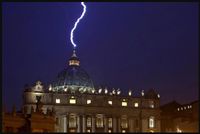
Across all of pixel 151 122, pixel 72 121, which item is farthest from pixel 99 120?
pixel 151 122

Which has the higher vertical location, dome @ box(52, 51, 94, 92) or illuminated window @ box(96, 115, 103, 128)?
dome @ box(52, 51, 94, 92)

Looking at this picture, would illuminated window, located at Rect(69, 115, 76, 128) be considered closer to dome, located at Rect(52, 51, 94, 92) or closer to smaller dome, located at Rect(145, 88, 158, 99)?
dome, located at Rect(52, 51, 94, 92)

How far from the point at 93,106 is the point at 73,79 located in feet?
30.3

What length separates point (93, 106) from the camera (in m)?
82.2

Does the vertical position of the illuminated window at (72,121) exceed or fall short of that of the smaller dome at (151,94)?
it falls short

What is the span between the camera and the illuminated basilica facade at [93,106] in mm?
78875

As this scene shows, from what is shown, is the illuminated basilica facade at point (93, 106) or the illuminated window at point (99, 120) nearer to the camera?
the illuminated basilica facade at point (93, 106)

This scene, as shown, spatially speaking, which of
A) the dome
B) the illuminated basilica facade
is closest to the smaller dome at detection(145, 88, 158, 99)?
the illuminated basilica facade

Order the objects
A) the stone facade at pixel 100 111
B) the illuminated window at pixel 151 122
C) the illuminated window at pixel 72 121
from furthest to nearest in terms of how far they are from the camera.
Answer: the illuminated window at pixel 151 122 < the illuminated window at pixel 72 121 < the stone facade at pixel 100 111

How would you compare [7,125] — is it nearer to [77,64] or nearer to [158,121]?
[158,121]

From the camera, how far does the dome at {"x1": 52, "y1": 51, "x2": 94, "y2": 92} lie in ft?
290

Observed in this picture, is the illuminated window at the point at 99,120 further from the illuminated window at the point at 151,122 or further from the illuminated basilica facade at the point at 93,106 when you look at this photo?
the illuminated window at the point at 151,122

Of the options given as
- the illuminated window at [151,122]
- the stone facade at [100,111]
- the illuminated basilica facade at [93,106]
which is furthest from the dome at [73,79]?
the illuminated window at [151,122]

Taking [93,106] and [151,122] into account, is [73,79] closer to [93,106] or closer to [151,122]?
[93,106]
